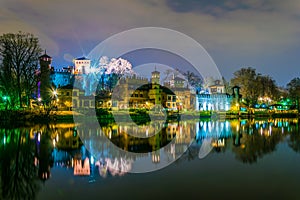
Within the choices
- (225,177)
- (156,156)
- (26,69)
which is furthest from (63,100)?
(225,177)

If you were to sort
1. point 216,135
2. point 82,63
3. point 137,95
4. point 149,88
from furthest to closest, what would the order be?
1. point 82,63
2. point 149,88
3. point 137,95
4. point 216,135

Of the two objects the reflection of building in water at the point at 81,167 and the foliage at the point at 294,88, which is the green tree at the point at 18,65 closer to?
the reflection of building in water at the point at 81,167

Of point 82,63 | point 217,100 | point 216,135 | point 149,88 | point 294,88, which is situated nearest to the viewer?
point 216,135

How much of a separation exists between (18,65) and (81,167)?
33.9 m

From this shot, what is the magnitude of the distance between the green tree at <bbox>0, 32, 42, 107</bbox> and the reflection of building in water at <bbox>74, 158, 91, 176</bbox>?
30660 mm

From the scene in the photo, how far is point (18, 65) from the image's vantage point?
41.7 m

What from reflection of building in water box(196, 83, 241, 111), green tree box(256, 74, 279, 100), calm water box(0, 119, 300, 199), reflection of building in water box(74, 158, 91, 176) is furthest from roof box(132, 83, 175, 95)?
reflection of building in water box(74, 158, 91, 176)

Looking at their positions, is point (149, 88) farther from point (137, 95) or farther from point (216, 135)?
point (216, 135)

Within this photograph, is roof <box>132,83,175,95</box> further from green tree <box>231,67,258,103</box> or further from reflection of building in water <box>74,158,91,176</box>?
reflection of building in water <box>74,158,91,176</box>

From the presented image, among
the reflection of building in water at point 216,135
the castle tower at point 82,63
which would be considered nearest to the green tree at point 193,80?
the castle tower at point 82,63

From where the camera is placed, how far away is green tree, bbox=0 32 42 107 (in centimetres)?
4069

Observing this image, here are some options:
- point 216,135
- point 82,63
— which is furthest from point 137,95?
point 216,135

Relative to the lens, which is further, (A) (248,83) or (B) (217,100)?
(B) (217,100)

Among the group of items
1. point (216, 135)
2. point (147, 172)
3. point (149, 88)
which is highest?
point (149, 88)
